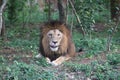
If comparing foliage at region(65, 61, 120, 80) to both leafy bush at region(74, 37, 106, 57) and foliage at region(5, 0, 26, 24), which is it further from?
foliage at region(5, 0, 26, 24)

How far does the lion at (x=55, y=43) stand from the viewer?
7516 mm

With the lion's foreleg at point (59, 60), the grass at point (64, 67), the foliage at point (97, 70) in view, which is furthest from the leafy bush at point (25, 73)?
the lion's foreleg at point (59, 60)

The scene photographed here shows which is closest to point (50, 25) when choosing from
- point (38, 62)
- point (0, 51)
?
point (38, 62)

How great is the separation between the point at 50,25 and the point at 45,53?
522mm

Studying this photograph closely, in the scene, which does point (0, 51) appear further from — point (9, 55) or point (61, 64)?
point (61, 64)

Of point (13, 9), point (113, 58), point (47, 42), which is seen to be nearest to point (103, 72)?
point (113, 58)

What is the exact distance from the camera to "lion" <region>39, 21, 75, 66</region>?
24.7 feet

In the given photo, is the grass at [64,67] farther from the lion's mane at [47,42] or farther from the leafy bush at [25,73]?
the lion's mane at [47,42]

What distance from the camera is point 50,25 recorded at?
25.2 feet

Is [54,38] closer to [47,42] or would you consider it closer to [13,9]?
[47,42]

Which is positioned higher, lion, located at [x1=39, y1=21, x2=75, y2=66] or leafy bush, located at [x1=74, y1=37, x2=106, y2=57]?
lion, located at [x1=39, y1=21, x2=75, y2=66]

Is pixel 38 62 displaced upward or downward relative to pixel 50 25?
downward

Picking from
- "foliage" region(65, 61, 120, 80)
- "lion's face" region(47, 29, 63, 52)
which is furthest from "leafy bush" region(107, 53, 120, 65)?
"lion's face" region(47, 29, 63, 52)

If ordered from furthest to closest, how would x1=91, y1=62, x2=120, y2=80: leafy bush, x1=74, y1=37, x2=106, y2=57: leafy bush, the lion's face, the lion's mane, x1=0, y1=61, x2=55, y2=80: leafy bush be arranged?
1. x1=74, y1=37, x2=106, y2=57: leafy bush
2. the lion's mane
3. the lion's face
4. x1=91, y1=62, x2=120, y2=80: leafy bush
5. x1=0, y1=61, x2=55, y2=80: leafy bush
